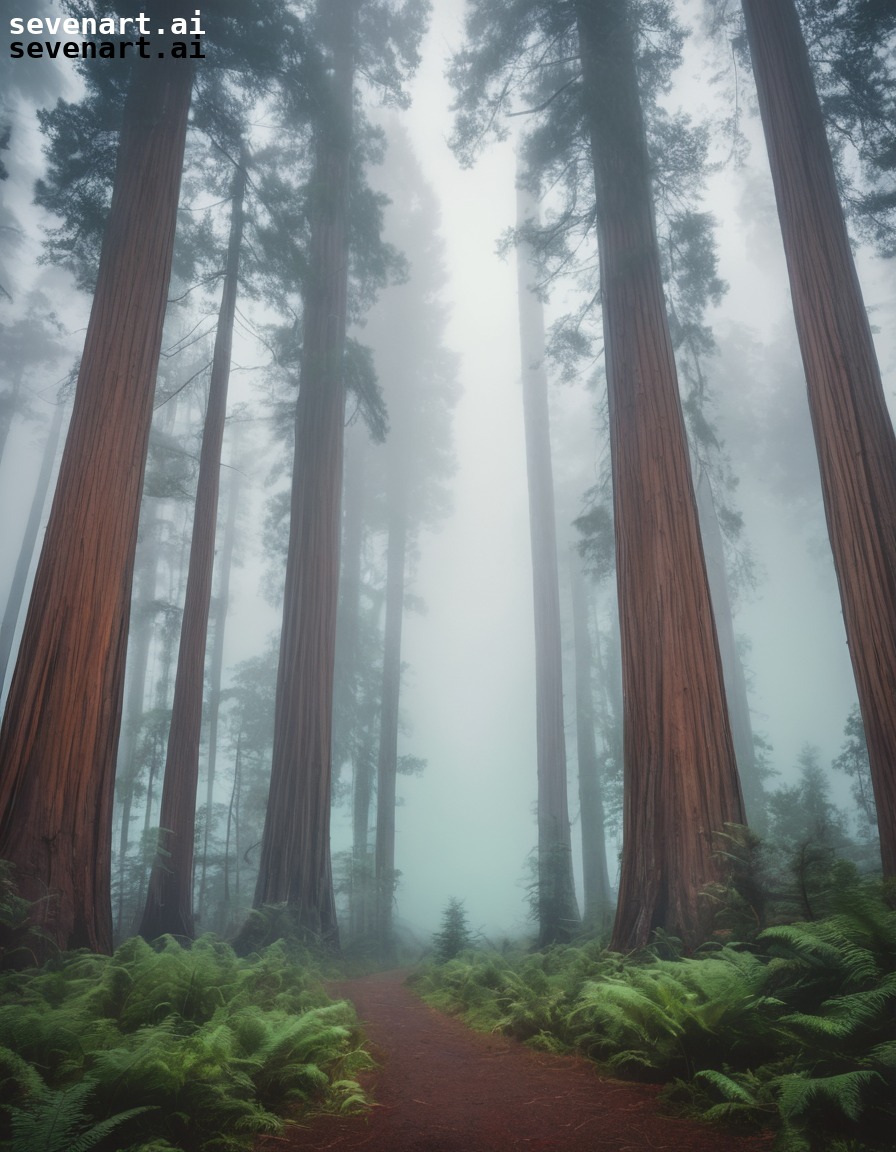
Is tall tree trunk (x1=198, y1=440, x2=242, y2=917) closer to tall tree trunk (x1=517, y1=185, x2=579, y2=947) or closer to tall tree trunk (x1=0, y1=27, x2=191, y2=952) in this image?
tall tree trunk (x1=517, y1=185, x2=579, y2=947)

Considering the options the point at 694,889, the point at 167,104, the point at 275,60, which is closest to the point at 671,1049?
the point at 694,889

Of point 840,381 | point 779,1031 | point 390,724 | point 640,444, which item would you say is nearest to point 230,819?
point 390,724

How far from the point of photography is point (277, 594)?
21.6 metres

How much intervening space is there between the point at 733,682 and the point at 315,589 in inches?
512

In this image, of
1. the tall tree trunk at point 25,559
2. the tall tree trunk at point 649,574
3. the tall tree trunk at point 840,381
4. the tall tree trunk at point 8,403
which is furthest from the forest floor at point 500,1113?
the tall tree trunk at point 8,403

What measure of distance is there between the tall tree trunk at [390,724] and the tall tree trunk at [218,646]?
4553mm

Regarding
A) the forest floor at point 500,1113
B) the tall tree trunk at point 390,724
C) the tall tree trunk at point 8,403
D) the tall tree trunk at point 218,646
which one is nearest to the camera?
the forest floor at point 500,1113

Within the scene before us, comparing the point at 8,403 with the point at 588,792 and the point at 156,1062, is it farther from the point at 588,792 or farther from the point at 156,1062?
the point at 156,1062

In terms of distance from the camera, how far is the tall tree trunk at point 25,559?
18.9m

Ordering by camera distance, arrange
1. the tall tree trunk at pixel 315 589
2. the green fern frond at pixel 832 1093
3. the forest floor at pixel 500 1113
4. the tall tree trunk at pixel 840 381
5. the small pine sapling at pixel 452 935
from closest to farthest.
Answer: the green fern frond at pixel 832 1093
the forest floor at pixel 500 1113
the tall tree trunk at pixel 840 381
the tall tree trunk at pixel 315 589
the small pine sapling at pixel 452 935

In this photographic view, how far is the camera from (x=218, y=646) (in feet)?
78.3

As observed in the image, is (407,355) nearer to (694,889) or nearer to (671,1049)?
(694,889)

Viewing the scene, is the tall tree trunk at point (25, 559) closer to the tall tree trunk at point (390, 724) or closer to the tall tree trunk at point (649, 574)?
the tall tree trunk at point (390, 724)

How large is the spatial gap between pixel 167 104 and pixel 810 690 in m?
70.3
